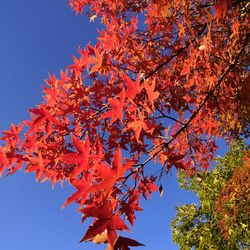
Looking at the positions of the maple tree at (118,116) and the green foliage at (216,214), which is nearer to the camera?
the maple tree at (118,116)

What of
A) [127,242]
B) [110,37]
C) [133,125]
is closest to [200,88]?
[110,37]

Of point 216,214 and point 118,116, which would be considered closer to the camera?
point 118,116

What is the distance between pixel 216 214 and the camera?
43.8 ft

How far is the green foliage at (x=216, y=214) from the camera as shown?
1384cm

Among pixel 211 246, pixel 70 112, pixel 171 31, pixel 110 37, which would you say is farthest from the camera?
pixel 211 246

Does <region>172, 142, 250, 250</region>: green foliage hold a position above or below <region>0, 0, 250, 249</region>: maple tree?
above

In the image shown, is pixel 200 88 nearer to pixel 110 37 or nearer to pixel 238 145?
pixel 110 37

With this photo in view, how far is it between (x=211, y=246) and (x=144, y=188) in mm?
12457

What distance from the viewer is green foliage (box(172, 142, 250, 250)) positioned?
13836 millimetres

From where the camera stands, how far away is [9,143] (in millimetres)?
3770

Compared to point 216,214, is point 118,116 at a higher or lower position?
lower

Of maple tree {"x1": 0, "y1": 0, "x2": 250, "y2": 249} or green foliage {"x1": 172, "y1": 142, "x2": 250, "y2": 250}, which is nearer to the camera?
maple tree {"x1": 0, "y1": 0, "x2": 250, "y2": 249}

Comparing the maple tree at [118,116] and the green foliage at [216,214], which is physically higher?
the green foliage at [216,214]

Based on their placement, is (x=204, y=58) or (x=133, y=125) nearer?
(x=133, y=125)
